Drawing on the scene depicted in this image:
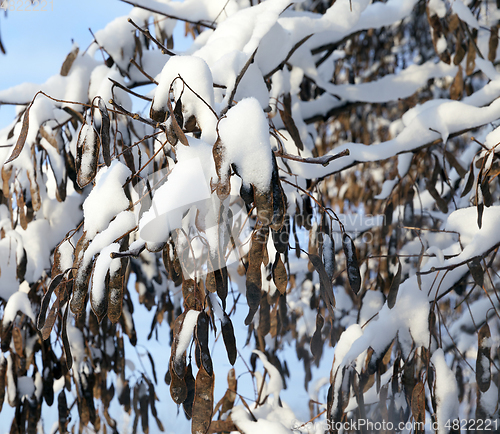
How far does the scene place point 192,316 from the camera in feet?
2.04

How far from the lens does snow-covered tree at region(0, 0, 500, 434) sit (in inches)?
24.0

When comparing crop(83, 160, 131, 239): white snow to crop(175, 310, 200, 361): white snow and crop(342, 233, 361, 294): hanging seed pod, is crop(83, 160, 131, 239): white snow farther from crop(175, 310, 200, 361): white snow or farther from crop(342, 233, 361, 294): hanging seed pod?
crop(342, 233, 361, 294): hanging seed pod

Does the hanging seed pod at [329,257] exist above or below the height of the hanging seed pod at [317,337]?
above

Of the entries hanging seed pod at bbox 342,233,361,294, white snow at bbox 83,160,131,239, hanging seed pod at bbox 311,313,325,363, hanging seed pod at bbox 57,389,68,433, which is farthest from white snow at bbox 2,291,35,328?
hanging seed pod at bbox 342,233,361,294

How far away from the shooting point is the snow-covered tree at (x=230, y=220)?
0.61m

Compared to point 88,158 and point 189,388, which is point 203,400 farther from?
point 88,158

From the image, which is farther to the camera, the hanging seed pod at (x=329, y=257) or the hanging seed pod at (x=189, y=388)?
the hanging seed pod at (x=329, y=257)

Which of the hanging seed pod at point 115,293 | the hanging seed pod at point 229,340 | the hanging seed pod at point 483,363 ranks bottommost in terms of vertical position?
the hanging seed pod at point 483,363

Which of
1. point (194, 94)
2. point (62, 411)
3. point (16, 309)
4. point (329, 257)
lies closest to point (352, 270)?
point (329, 257)

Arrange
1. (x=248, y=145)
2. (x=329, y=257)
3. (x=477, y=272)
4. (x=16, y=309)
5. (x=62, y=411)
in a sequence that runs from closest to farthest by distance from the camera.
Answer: (x=248, y=145) < (x=329, y=257) < (x=477, y=272) < (x=16, y=309) < (x=62, y=411)

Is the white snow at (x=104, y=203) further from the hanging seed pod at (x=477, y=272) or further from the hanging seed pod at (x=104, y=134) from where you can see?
the hanging seed pod at (x=477, y=272)

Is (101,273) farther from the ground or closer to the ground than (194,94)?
closer to the ground

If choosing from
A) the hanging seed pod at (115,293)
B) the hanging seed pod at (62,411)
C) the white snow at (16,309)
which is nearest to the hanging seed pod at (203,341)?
the hanging seed pod at (115,293)

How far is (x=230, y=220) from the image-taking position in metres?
0.73
